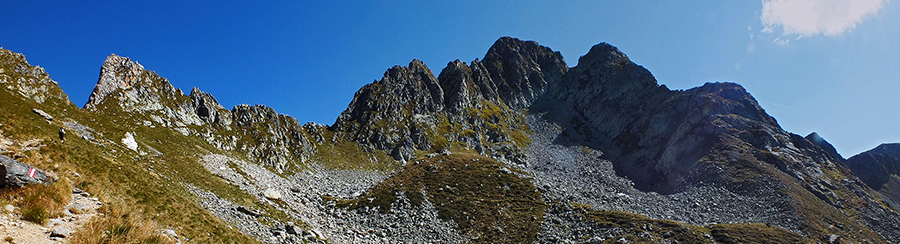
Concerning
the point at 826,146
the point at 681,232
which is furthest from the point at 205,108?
the point at 826,146

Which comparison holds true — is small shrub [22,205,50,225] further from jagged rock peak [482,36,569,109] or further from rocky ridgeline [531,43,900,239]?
jagged rock peak [482,36,569,109]

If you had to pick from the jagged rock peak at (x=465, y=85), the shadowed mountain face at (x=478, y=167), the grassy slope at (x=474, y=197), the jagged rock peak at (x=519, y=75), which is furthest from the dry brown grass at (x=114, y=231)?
the jagged rock peak at (x=519, y=75)

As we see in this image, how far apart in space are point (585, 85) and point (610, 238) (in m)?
143

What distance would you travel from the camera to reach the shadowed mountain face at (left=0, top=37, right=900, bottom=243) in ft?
141

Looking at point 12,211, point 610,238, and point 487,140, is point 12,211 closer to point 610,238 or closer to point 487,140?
point 610,238

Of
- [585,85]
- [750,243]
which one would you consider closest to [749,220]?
[750,243]

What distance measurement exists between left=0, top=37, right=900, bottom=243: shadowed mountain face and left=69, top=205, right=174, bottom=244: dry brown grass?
20.5 ft

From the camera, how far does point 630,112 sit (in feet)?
456

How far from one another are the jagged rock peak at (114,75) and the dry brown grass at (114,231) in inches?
2376

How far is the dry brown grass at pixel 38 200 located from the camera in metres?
11.3

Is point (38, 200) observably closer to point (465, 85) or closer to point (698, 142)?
point (698, 142)

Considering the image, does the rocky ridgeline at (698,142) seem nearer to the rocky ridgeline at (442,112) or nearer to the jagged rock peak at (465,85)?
the rocky ridgeline at (442,112)

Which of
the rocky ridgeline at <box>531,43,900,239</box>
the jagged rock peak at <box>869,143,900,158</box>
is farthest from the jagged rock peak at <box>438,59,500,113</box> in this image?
the jagged rock peak at <box>869,143,900,158</box>

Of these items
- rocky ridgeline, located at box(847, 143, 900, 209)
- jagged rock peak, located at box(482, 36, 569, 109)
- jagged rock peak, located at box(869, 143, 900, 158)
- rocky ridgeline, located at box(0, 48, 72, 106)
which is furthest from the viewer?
jagged rock peak, located at box(482, 36, 569, 109)
